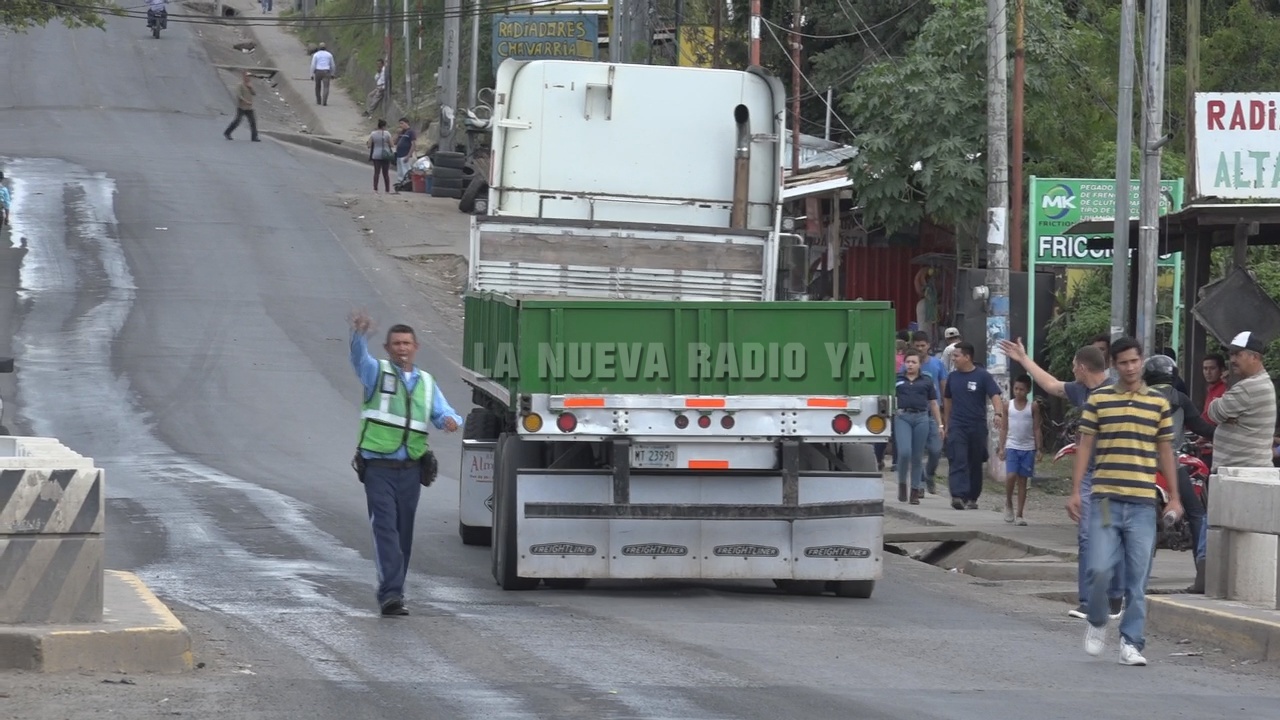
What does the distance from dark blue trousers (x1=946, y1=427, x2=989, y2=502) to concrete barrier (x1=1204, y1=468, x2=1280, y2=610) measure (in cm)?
634

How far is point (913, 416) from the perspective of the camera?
18.5 meters

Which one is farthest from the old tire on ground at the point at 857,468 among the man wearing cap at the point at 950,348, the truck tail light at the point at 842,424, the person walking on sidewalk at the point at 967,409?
the man wearing cap at the point at 950,348

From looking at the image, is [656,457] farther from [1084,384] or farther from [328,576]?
[1084,384]

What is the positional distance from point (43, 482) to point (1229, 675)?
5.87 metres

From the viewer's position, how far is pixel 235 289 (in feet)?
99.9

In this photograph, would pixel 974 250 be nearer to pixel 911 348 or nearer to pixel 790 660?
pixel 911 348

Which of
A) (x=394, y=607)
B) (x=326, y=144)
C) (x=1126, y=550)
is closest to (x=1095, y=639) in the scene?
(x=1126, y=550)

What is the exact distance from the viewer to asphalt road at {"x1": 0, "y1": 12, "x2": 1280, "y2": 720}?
8203 millimetres

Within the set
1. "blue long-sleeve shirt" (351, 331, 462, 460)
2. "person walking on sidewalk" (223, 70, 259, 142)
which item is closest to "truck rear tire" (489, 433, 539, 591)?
"blue long-sleeve shirt" (351, 331, 462, 460)

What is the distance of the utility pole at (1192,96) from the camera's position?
15.6 m

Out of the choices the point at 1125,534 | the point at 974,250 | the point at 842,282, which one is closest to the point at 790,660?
the point at 1125,534

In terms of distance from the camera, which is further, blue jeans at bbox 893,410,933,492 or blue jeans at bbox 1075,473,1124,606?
blue jeans at bbox 893,410,933,492

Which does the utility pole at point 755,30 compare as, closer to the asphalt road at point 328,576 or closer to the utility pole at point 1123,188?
the asphalt road at point 328,576

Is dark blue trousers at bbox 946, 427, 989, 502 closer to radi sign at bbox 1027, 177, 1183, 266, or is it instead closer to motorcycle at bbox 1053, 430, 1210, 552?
motorcycle at bbox 1053, 430, 1210, 552
